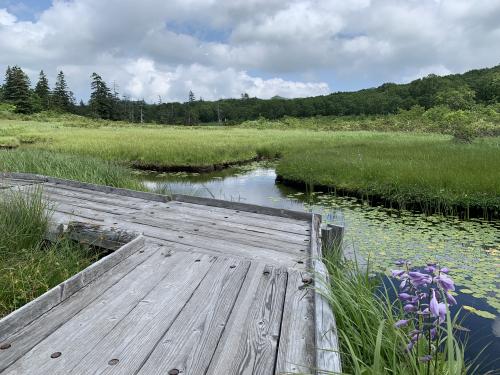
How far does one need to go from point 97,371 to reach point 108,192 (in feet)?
14.9

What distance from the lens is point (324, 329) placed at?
192 centimetres

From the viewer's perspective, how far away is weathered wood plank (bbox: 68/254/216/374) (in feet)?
5.63

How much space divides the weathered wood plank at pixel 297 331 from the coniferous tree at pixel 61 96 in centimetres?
7908

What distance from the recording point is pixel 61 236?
12.6ft

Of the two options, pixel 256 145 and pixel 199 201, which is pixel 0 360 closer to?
pixel 199 201

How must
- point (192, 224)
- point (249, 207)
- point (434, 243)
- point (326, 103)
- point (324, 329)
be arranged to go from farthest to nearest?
point (326, 103)
point (434, 243)
point (249, 207)
point (192, 224)
point (324, 329)

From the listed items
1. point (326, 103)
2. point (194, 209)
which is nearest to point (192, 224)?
point (194, 209)

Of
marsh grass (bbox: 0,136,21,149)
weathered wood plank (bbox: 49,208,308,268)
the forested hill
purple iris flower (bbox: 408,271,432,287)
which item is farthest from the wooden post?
the forested hill

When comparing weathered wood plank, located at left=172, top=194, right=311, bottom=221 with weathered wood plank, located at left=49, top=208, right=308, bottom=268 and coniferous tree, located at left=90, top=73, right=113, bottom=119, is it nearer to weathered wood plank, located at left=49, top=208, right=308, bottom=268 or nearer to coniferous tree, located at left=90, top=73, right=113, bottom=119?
weathered wood plank, located at left=49, top=208, right=308, bottom=268

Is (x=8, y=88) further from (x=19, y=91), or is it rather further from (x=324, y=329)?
(x=324, y=329)

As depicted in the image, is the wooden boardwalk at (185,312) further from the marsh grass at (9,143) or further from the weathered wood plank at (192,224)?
the marsh grass at (9,143)

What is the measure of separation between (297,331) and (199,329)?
0.56 metres

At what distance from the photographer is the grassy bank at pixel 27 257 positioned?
2.78m

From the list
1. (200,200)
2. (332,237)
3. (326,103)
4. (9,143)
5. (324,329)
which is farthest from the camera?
(326,103)
